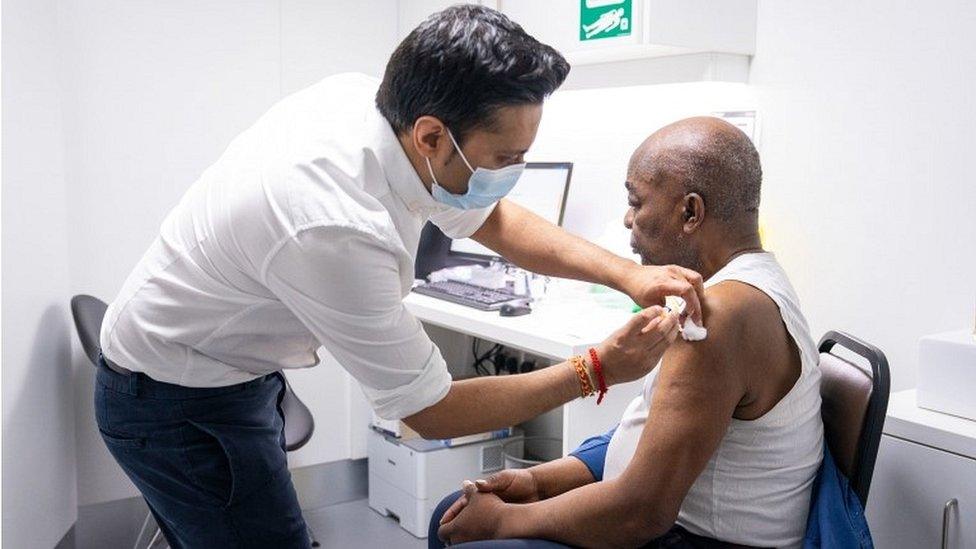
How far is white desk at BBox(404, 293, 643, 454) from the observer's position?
2225 millimetres

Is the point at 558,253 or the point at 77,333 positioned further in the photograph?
Answer: the point at 77,333

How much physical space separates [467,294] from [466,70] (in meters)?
1.62

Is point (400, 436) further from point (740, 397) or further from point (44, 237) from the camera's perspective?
point (740, 397)

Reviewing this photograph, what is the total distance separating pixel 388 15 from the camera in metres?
3.47

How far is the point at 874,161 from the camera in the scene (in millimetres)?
2148

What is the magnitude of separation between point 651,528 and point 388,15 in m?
2.63

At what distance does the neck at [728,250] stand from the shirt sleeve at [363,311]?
1.66 feet

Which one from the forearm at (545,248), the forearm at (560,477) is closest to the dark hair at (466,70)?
the forearm at (545,248)

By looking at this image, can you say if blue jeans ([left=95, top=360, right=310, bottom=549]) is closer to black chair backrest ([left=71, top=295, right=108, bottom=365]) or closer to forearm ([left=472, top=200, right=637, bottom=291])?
forearm ([left=472, top=200, right=637, bottom=291])

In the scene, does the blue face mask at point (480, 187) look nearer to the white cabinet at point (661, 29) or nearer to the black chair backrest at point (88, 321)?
the white cabinet at point (661, 29)

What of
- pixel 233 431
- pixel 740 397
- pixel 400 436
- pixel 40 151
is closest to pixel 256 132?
pixel 233 431

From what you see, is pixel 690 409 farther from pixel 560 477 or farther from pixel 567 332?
pixel 567 332

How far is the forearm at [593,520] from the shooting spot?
1367mm

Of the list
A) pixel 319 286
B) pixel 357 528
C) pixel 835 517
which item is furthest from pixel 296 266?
pixel 357 528
